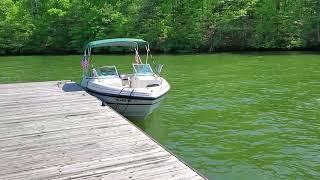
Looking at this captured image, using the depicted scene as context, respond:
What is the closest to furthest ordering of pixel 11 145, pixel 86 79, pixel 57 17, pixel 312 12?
pixel 11 145
pixel 86 79
pixel 312 12
pixel 57 17

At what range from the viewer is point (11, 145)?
10570 millimetres

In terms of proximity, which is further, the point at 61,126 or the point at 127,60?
the point at 127,60

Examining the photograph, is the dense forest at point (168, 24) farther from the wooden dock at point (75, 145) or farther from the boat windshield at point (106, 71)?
the wooden dock at point (75, 145)

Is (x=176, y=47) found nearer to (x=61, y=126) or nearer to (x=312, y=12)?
(x=312, y=12)

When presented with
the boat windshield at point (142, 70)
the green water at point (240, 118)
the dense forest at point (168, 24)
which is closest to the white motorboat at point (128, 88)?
the boat windshield at point (142, 70)

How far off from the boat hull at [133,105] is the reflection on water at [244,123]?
0.60 m

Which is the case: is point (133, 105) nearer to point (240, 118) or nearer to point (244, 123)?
point (244, 123)

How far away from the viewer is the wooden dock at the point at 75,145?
28.5 feet

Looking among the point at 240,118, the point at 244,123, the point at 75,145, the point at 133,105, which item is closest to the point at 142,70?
the point at 133,105

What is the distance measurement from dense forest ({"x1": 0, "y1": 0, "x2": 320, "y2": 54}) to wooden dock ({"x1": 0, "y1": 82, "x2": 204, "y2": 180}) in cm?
3149

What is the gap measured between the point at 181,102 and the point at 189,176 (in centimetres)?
1113

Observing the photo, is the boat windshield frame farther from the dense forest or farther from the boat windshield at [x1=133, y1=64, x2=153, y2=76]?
the dense forest

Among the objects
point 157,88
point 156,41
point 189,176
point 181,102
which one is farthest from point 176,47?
point 189,176

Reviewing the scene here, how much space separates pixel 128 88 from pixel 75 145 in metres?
5.12
